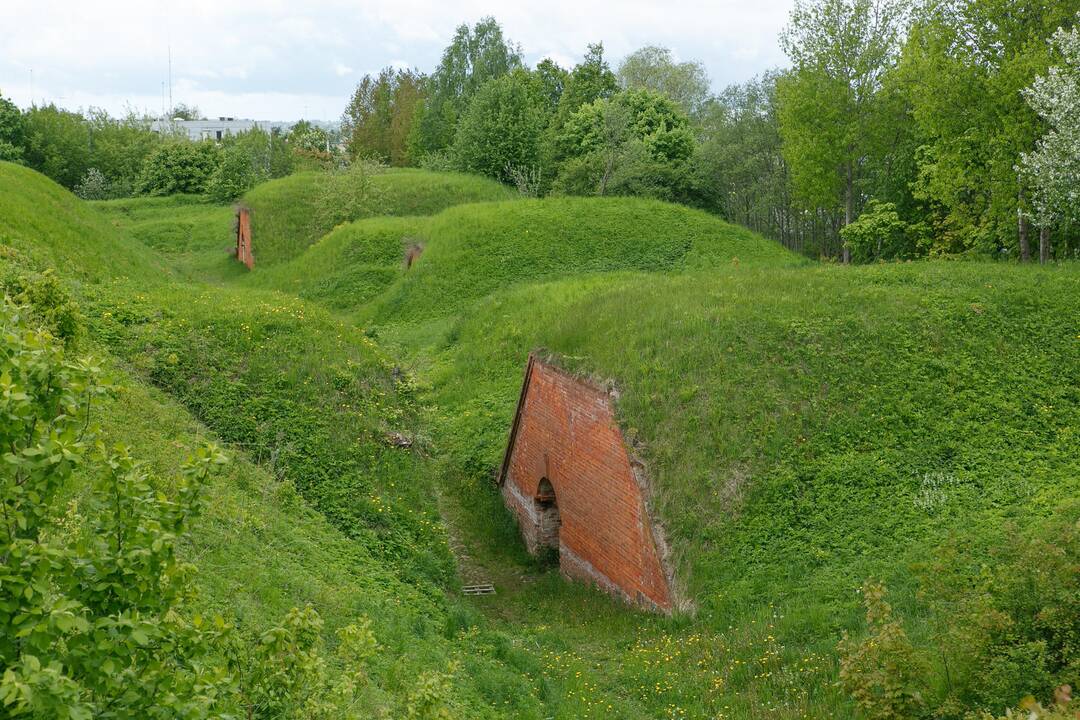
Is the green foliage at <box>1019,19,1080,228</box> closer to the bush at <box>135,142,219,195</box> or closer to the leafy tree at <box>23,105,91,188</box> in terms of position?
the bush at <box>135,142,219,195</box>

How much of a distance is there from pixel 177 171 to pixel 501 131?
70.7 feet

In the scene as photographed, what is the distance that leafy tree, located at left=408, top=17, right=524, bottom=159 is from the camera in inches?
2354

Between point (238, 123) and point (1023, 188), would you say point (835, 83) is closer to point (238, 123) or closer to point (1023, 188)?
point (1023, 188)

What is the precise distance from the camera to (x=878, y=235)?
29.2 meters

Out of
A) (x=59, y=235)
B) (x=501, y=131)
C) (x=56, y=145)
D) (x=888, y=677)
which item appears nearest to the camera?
(x=888, y=677)

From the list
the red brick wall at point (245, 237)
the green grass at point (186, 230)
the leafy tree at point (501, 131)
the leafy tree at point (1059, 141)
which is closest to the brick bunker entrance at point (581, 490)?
the leafy tree at point (1059, 141)

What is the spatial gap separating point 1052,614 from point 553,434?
9.70m

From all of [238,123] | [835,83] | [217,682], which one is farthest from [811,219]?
[238,123]

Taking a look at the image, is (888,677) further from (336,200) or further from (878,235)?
(336,200)

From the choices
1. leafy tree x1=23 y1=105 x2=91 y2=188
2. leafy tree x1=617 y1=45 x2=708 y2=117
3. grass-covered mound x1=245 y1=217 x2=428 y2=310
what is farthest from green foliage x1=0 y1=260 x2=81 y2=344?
leafy tree x1=617 y1=45 x2=708 y2=117

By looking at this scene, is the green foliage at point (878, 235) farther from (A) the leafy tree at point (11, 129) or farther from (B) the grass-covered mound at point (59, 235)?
(A) the leafy tree at point (11, 129)

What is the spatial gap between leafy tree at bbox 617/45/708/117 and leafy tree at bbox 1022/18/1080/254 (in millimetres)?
51503

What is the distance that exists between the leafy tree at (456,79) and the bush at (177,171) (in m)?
13.2

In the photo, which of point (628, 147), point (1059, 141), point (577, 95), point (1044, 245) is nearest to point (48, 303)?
point (1059, 141)
